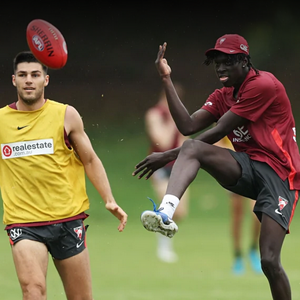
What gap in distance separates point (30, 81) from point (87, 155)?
0.69 meters

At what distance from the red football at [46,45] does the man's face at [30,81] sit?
0.10 m

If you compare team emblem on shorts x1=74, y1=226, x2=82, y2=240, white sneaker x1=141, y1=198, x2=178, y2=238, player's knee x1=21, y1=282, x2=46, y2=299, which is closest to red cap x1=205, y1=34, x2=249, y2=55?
white sneaker x1=141, y1=198, x2=178, y2=238

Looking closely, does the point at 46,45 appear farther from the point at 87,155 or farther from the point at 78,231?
the point at 78,231

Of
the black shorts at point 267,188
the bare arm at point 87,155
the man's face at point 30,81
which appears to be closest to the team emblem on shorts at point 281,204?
the black shorts at point 267,188

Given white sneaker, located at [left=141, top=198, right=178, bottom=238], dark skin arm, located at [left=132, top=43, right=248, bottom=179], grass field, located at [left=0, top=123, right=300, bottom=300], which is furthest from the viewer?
grass field, located at [left=0, top=123, right=300, bottom=300]

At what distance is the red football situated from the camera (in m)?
5.98

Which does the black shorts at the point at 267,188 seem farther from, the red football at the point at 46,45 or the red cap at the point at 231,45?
the red football at the point at 46,45

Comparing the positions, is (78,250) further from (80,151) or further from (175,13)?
(175,13)

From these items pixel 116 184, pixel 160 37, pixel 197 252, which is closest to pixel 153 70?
pixel 160 37

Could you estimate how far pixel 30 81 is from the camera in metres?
5.98

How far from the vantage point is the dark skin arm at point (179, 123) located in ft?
20.3

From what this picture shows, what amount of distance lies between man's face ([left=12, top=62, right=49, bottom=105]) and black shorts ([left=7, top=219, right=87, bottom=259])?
934 mm

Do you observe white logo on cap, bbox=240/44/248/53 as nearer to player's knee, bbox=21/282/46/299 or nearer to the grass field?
player's knee, bbox=21/282/46/299

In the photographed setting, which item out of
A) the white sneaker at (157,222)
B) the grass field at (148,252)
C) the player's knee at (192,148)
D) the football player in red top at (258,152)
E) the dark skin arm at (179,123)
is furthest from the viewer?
the grass field at (148,252)
